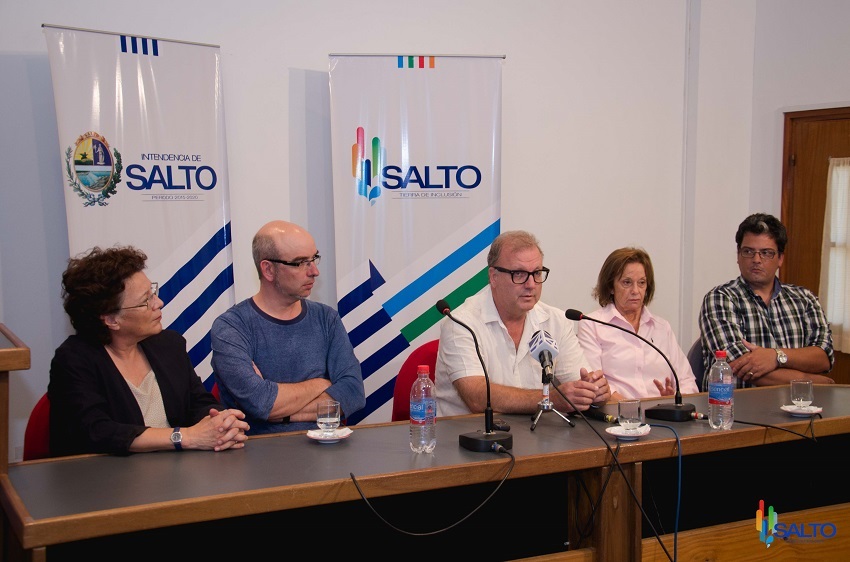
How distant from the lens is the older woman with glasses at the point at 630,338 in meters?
3.32

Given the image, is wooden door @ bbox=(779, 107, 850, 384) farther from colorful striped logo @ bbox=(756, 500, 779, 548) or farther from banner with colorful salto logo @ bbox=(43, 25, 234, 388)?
banner with colorful salto logo @ bbox=(43, 25, 234, 388)

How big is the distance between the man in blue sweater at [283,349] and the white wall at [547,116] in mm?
1184

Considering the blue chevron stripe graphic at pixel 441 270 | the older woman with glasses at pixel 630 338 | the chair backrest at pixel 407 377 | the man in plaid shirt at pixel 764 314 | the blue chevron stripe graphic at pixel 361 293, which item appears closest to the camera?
the chair backrest at pixel 407 377

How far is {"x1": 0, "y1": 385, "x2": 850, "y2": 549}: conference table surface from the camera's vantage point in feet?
5.43

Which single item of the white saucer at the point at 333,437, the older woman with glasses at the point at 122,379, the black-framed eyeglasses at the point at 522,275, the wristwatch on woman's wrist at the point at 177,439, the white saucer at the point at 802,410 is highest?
the black-framed eyeglasses at the point at 522,275

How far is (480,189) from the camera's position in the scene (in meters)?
4.11

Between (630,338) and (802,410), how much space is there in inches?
35.1

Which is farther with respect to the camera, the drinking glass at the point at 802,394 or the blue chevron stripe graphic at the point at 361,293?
the blue chevron stripe graphic at the point at 361,293

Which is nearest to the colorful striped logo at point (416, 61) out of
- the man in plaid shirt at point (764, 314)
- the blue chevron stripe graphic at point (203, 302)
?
the blue chevron stripe graphic at point (203, 302)

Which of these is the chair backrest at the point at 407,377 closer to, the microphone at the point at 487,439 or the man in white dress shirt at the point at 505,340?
the man in white dress shirt at the point at 505,340

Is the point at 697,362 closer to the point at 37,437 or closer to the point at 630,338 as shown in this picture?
the point at 630,338

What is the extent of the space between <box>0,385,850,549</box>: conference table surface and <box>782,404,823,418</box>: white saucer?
3cm

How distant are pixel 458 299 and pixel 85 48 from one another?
2.08 meters

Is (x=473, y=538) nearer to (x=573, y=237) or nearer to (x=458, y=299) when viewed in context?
(x=458, y=299)
